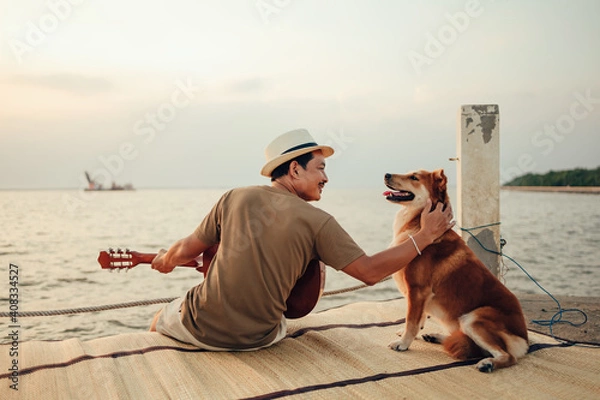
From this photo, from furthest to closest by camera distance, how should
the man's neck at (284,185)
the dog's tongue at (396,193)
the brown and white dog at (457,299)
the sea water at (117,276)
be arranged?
the sea water at (117,276) < the dog's tongue at (396,193) < the man's neck at (284,185) < the brown and white dog at (457,299)

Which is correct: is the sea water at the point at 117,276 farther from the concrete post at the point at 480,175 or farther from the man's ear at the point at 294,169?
the man's ear at the point at 294,169

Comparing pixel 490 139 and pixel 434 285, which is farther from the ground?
pixel 490 139

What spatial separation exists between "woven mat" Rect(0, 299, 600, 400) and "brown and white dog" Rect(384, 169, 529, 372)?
10cm

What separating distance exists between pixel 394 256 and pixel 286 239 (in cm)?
68

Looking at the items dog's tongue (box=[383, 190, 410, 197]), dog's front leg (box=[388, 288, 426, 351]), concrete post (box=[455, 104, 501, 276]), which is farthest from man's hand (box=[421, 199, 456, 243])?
concrete post (box=[455, 104, 501, 276])

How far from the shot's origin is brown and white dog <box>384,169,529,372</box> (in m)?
3.01

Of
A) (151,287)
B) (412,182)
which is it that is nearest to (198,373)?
(412,182)

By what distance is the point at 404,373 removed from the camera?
291cm

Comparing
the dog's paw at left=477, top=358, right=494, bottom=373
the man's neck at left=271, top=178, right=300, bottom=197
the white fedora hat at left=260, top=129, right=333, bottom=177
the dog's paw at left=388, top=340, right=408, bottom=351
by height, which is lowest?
the dog's paw at left=388, top=340, right=408, bottom=351

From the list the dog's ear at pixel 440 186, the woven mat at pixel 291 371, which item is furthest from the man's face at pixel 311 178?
the woven mat at pixel 291 371

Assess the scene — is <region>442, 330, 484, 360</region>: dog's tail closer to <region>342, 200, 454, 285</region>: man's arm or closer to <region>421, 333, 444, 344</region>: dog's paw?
<region>421, 333, 444, 344</region>: dog's paw

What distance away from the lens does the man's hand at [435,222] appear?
122 inches

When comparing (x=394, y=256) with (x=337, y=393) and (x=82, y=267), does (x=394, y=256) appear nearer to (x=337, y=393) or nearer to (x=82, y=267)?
(x=337, y=393)

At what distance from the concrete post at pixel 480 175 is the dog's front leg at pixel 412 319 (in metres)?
1.72
